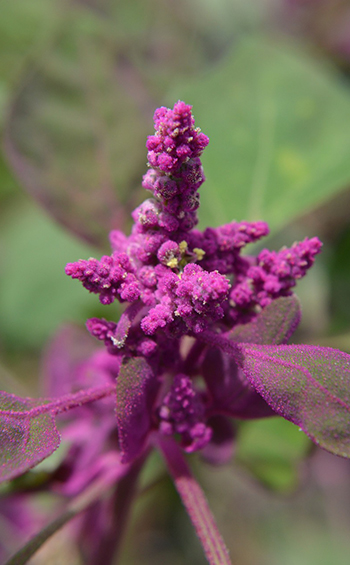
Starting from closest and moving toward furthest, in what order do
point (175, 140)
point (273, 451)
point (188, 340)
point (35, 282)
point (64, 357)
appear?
point (175, 140)
point (188, 340)
point (64, 357)
point (273, 451)
point (35, 282)

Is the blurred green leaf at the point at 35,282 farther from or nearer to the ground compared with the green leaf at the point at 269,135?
nearer to the ground

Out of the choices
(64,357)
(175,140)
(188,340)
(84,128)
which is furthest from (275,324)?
(84,128)

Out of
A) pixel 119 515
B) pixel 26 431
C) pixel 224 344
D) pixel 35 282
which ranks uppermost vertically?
pixel 35 282

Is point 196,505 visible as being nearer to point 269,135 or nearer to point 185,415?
point 185,415

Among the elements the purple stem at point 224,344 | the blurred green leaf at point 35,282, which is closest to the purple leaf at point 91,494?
the purple stem at point 224,344

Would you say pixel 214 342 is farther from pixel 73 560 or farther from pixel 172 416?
pixel 73 560

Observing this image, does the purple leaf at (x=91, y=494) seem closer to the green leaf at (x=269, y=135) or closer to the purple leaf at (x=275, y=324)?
the purple leaf at (x=275, y=324)

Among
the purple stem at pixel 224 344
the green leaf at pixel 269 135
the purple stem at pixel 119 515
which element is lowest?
the purple stem at pixel 119 515

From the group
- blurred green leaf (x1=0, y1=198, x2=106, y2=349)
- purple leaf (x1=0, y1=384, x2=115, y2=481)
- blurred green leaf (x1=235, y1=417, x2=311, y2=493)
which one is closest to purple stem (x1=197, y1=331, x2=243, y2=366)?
purple leaf (x1=0, y1=384, x2=115, y2=481)
